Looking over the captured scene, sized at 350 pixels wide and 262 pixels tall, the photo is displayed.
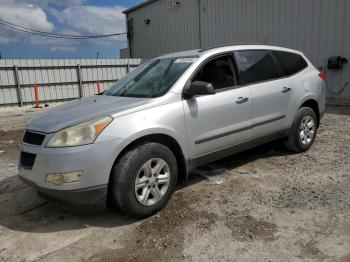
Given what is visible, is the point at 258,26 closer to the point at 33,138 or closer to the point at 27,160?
the point at 33,138

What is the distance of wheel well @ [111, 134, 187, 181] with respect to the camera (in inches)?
127

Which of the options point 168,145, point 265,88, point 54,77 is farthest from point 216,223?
point 54,77

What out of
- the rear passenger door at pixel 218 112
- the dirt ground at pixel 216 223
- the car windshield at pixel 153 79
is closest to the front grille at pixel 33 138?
the dirt ground at pixel 216 223

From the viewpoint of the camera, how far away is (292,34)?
11609 mm

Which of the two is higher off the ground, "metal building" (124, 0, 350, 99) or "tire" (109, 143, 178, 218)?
"metal building" (124, 0, 350, 99)

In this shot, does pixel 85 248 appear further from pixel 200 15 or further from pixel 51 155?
pixel 200 15

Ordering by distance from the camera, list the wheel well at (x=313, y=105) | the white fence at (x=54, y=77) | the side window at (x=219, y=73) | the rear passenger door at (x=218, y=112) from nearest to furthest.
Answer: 1. the rear passenger door at (x=218, y=112)
2. the side window at (x=219, y=73)
3. the wheel well at (x=313, y=105)
4. the white fence at (x=54, y=77)

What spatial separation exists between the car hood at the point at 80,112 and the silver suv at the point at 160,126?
13mm

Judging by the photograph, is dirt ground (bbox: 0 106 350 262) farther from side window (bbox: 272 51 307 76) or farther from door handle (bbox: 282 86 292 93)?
side window (bbox: 272 51 307 76)

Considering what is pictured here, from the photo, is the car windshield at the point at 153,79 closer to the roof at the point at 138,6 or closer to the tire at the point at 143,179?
the tire at the point at 143,179

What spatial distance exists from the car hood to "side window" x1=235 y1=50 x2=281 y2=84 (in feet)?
5.13

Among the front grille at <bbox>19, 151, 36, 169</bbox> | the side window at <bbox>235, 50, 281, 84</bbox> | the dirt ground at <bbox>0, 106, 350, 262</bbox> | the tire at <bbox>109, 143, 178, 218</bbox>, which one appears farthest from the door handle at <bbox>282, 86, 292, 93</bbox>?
the front grille at <bbox>19, 151, 36, 169</bbox>

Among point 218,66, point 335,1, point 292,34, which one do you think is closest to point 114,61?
point 292,34

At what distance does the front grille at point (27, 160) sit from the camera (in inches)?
124
